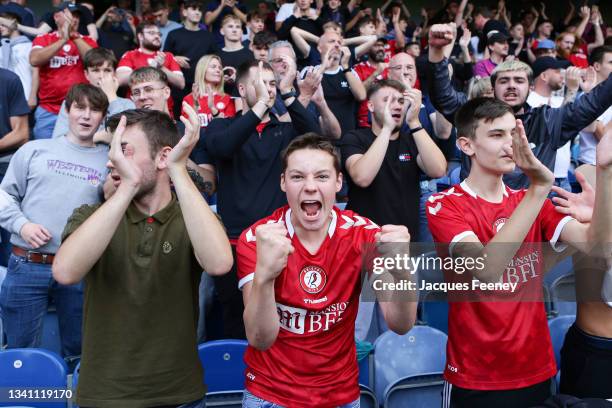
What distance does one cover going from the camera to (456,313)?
2.74 metres

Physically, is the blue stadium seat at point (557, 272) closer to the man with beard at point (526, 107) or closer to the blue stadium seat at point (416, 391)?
the man with beard at point (526, 107)

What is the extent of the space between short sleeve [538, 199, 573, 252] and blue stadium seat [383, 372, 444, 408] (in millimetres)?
1080

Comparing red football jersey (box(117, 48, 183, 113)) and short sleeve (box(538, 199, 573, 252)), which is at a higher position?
red football jersey (box(117, 48, 183, 113))

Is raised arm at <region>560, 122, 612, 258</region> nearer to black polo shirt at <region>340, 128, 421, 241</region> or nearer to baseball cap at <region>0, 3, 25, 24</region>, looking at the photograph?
black polo shirt at <region>340, 128, 421, 241</region>

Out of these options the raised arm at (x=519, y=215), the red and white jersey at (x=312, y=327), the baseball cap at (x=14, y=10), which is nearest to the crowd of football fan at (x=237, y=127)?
the baseball cap at (x=14, y=10)

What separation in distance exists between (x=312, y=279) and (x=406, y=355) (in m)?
1.29

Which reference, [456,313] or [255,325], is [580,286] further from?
[255,325]

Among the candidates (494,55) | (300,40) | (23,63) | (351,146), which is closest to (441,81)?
(351,146)

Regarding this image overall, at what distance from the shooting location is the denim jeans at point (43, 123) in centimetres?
628

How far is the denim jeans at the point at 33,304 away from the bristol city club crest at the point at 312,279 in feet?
5.75

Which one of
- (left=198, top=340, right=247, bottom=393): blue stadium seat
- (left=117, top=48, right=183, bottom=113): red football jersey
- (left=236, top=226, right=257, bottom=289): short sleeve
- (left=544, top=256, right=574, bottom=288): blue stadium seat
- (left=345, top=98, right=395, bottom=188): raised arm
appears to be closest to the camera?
(left=236, top=226, right=257, bottom=289): short sleeve

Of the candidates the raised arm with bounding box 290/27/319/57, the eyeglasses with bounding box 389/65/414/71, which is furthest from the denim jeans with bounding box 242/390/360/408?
the raised arm with bounding box 290/27/319/57

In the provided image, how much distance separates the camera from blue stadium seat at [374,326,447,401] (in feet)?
11.5

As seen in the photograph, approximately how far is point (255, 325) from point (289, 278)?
0.27 meters
